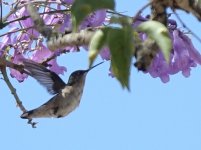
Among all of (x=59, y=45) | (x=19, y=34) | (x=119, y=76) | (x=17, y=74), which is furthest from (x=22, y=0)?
(x=119, y=76)

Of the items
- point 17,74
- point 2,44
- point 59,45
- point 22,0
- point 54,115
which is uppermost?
point 59,45

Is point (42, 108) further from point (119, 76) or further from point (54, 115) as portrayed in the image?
point (119, 76)

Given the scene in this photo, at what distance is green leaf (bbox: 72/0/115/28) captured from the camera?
62 centimetres

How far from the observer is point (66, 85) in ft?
6.91

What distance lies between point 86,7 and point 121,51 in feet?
0.22

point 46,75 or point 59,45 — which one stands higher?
point 59,45

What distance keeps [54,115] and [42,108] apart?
74 mm

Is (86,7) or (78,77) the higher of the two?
(86,7)

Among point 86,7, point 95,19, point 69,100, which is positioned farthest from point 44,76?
point 86,7

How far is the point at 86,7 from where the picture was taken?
62cm

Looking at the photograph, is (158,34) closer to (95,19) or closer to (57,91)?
(95,19)

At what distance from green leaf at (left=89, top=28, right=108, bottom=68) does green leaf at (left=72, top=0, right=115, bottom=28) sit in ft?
0.09

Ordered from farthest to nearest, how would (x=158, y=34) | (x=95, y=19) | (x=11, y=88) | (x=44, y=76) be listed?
(x=44, y=76)
(x=11, y=88)
(x=95, y=19)
(x=158, y=34)

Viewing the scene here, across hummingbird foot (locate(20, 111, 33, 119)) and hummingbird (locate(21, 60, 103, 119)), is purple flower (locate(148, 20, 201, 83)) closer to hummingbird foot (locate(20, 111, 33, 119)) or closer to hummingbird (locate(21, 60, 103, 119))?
hummingbird (locate(21, 60, 103, 119))
